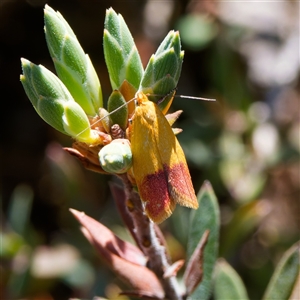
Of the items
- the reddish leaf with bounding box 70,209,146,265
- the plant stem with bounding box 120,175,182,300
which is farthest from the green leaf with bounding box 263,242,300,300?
the reddish leaf with bounding box 70,209,146,265

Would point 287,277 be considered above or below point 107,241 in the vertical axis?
below

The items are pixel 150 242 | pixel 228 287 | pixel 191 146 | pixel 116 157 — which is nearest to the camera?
→ pixel 116 157

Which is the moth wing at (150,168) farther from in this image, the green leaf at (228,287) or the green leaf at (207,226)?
the green leaf at (228,287)

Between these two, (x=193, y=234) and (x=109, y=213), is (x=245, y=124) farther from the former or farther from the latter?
(x=193, y=234)

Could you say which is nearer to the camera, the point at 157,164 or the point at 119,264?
the point at 157,164

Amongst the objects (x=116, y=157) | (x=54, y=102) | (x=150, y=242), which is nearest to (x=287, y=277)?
(x=150, y=242)

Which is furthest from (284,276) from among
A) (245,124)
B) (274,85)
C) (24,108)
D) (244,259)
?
(24,108)

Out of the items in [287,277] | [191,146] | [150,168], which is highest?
[150,168]

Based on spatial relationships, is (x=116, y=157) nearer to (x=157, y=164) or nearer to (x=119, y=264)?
(x=157, y=164)

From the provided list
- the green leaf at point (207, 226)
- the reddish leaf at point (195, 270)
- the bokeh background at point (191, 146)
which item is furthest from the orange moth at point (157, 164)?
the bokeh background at point (191, 146)
